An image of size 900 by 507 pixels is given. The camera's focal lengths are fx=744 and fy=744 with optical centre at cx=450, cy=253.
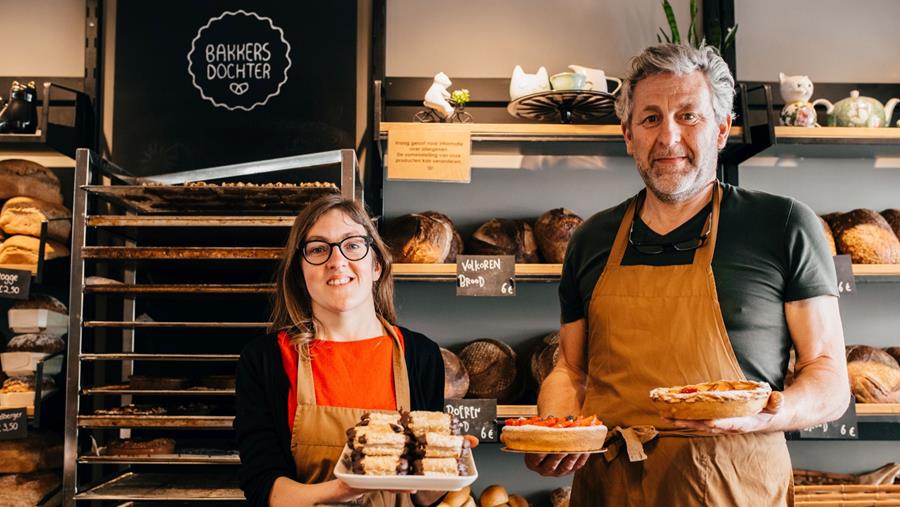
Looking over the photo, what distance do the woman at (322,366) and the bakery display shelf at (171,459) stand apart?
0.91m

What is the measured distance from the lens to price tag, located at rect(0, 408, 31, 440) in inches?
104

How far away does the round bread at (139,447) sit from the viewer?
2641mm

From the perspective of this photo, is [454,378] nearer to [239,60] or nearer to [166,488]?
[166,488]

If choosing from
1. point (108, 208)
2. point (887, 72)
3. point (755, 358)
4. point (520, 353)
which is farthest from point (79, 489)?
point (887, 72)

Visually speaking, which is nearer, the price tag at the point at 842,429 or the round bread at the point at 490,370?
the price tag at the point at 842,429

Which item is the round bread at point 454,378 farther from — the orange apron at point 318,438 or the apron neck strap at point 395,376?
the orange apron at point 318,438

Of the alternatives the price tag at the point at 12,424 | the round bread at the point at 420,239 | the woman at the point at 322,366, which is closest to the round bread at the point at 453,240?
the round bread at the point at 420,239

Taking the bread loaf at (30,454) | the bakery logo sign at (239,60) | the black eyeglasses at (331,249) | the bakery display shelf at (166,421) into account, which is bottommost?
the bread loaf at (30,454)

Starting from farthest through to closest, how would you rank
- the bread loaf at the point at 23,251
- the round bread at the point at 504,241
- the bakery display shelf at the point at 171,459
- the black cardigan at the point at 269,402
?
the round bread at the point at 504,241
the bread loaf at the point at 23,251
the bakery display shelf at the point at 171,459
the black cardigan at the point at 269,402

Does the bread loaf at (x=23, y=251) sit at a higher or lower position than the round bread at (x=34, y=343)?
higher

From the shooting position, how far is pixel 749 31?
3.31m

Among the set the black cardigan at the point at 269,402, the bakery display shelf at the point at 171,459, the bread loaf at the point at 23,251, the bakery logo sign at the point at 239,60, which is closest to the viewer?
the black cardigan at the point at 269,402

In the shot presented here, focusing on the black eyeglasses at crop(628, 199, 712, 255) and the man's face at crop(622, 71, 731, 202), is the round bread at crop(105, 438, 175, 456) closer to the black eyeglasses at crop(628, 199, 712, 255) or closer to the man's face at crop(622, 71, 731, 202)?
the black eyeglasses at crop(628, 199, 712, 255)

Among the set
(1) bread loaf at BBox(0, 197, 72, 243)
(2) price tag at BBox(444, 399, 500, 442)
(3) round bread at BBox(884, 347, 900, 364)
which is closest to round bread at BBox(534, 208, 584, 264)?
(2) price tag at BBox(444, 399, 500, 442)
